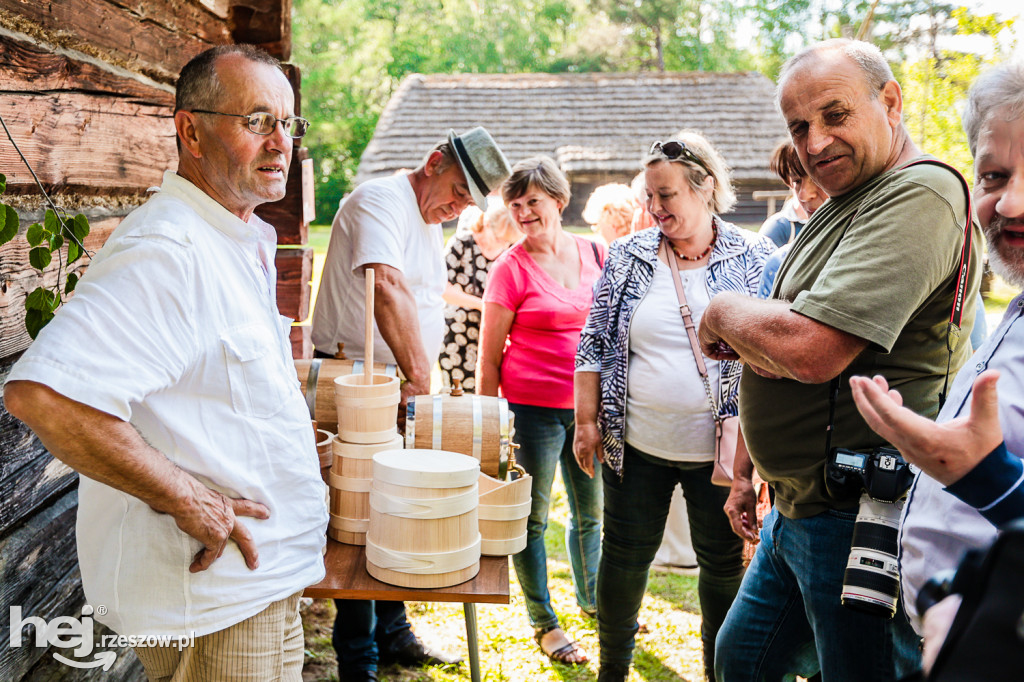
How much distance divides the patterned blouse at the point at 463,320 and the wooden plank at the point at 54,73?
1.97 metres

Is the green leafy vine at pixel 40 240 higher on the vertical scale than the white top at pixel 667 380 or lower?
higher

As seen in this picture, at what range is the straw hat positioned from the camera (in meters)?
2.88

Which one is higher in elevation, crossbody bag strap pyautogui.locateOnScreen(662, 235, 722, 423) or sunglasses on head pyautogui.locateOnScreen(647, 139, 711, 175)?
sunglasses on head pyautogui.locateOnScreen(647, 139, 711, 175)

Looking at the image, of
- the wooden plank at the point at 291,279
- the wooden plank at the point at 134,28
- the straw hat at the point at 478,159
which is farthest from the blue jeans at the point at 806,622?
the wooden plank at the point at 291,279

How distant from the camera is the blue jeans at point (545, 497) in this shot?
10.8 ft

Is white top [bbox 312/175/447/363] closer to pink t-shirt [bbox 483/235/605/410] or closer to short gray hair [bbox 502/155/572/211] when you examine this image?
pink t-shirt [bbox 483/235/605/410]

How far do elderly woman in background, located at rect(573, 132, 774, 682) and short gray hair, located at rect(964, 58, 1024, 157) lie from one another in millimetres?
1346

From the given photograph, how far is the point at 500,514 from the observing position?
193cm

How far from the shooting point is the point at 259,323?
1.60 m

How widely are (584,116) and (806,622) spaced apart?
44.5ft

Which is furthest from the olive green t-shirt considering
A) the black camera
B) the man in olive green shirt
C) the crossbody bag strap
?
the crossbody bag strap

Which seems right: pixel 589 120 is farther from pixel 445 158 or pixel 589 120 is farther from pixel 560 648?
pixel 560 648

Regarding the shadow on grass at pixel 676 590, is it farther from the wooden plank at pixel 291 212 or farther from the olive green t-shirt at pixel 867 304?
the wooden plank at pixel 291 212
